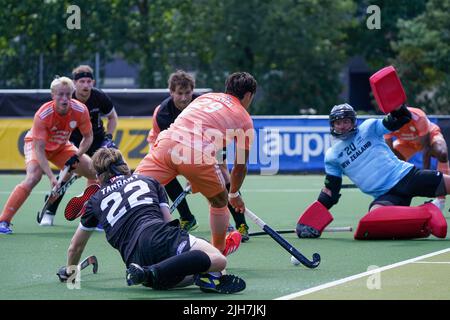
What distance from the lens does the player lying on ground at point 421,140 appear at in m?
14.7

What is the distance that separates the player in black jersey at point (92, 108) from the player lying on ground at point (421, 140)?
3723 millimetres

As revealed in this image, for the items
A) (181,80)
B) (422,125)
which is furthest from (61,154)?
(422,125)

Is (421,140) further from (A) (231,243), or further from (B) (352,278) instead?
(B) (352,278)

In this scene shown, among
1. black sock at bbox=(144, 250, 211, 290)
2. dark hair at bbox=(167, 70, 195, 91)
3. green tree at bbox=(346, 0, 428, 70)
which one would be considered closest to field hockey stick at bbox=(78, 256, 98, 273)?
black sock at bbox=(144, 250, 211, 290)

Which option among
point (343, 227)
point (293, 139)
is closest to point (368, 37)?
point (293, 139)

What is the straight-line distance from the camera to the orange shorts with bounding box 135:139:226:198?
8602mm

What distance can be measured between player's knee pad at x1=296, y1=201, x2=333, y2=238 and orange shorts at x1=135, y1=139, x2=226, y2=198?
2.66 metres

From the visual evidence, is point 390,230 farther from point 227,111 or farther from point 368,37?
point 368,37

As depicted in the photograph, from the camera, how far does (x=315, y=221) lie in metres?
11.3

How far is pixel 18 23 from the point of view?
35719 millimetres

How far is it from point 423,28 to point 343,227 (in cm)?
2374

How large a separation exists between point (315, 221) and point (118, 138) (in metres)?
10.6

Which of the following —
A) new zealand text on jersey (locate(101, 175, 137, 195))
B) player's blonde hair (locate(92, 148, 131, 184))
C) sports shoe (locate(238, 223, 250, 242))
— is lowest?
sports shoe (locate(238, 223, 250, 242))

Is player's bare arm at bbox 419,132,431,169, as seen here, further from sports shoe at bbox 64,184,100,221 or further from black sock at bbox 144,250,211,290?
black sock at bbox 144,250,211,290
